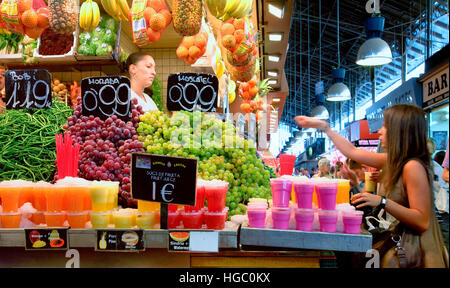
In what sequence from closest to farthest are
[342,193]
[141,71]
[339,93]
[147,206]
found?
[147,206], [342,193], [141,71], [339,93]

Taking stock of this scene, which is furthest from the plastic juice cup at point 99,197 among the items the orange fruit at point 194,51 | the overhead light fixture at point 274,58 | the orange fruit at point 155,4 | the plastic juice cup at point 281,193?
the overhead light fixture at point 274,58

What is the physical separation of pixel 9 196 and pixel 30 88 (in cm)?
104

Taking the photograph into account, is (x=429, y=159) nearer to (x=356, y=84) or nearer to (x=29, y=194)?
(x=29, y=194)

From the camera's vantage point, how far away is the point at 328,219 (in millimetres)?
1484

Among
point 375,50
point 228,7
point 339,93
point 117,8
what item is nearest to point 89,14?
point 117,8

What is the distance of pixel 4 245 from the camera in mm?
1542

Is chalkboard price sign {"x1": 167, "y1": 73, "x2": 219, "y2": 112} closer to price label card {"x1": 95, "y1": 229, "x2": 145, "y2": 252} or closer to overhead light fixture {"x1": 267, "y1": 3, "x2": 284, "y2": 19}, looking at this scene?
price label card {"x1": 95, "y1": 229, "x2": 145, "y2": 252}

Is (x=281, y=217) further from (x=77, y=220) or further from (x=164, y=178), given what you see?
(x=77, y=220)

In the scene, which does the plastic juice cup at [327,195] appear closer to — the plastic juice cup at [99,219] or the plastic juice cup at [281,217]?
the plastic juice cup at [281,217]

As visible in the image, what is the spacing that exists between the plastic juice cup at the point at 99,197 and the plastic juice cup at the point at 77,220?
0.06 meters

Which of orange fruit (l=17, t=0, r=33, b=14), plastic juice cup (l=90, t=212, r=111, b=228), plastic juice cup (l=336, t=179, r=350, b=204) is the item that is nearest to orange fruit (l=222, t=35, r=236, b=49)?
orange fruit (l=17, t=0, r=33, b=14)

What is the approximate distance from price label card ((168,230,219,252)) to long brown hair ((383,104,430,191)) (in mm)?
1100

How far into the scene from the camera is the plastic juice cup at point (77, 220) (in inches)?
61.4
